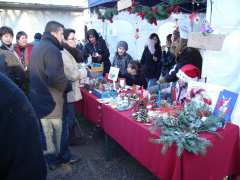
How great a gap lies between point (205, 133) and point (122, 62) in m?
2.45

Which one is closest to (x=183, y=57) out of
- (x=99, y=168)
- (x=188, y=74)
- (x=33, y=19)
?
(x=188, y=74)

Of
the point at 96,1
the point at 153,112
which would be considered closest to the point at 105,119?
the point at 153,112

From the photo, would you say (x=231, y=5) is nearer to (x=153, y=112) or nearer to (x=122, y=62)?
(x=153, y=112)

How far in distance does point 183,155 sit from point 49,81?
1.51 m

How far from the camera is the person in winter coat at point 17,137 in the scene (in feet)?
2.58

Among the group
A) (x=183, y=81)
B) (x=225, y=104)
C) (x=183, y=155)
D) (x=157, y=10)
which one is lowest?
(x=183, y=155)

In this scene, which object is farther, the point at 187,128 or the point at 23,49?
the point at 23,49

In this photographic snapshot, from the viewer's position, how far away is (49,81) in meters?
2.80

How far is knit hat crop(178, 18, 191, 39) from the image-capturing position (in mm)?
4280

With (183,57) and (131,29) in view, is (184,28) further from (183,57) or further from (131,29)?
(131,29)

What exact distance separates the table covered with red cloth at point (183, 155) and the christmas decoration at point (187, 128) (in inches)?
2.6

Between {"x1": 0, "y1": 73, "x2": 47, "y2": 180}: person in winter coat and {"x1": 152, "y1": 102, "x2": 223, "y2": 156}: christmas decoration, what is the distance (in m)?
1.31

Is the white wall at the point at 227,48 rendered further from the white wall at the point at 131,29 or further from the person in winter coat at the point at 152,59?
the white wall at the point at 131,29

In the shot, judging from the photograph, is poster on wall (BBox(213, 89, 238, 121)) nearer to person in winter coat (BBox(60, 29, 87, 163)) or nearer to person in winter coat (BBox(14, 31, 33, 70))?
person in winter coat (BBox(60, 29, 87, 163))
